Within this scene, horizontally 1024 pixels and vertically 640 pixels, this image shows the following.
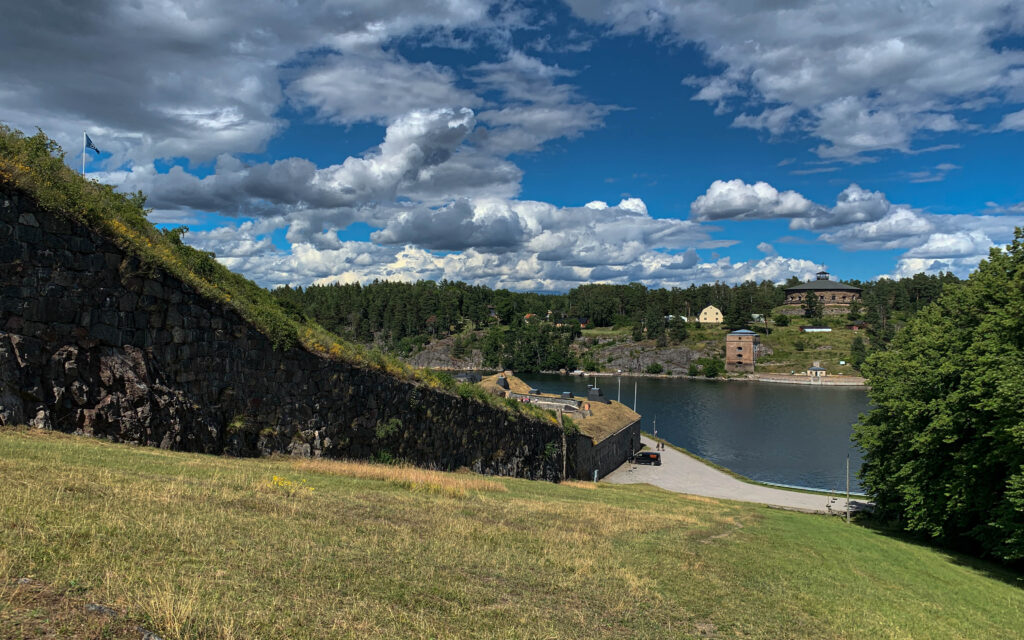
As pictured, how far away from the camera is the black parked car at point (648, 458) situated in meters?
55.0

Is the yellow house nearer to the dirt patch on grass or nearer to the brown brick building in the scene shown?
the brown brick building

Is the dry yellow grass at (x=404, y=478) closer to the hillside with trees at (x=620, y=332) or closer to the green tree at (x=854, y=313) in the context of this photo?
the hillside with trees at (x=620, y=332)

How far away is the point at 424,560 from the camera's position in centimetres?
850

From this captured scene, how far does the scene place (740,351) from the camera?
150375 millimetres

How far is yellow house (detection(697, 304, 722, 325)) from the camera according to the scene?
192 metres

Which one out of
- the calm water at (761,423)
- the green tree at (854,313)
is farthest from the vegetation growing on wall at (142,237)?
the green tree at (854,313)

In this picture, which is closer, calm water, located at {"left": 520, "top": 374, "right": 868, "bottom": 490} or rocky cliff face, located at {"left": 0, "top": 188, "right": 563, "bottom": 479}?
rocky cliff face, located at {"left": 0, "top": 188, "right": 563, "bottom": 479}

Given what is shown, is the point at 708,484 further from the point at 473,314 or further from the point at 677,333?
the point at 473,314

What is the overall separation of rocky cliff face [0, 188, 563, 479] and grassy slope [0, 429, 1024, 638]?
1.37 meters

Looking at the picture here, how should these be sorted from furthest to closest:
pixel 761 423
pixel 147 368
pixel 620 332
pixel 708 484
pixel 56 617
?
1. pixel 620 332
2. pixel 761 423
3. pixel 708 484
4. pixel 147 368
5. pixel 56 617

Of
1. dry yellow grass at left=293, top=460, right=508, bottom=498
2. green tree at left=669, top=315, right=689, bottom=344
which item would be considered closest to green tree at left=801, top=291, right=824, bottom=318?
green tree at left=669, top=315, right=689, bottom=344

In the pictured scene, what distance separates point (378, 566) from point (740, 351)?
15483cm

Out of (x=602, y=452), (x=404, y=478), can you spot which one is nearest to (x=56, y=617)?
(x=404, y=478)

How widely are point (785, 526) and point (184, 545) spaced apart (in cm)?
1980
